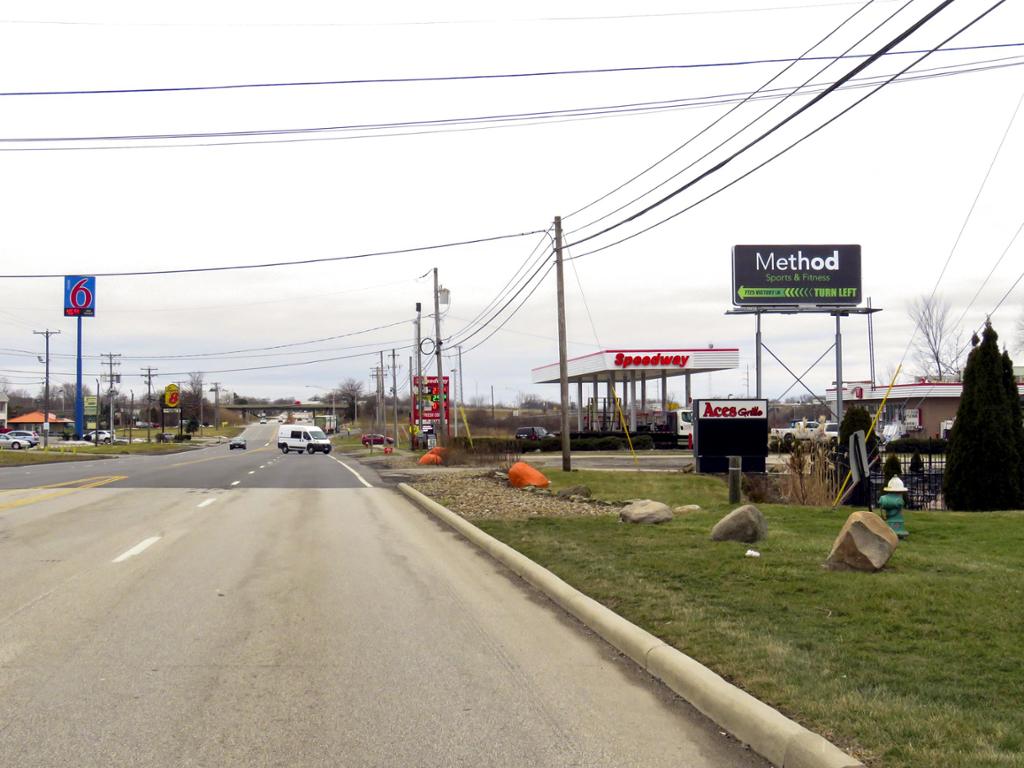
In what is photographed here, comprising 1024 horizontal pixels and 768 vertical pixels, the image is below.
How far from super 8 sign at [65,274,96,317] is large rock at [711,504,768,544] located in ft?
198

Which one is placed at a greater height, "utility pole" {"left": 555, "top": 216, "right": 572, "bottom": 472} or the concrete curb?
"utility pole" {"left": 555, "top": 216, "right": 572, "bottom": 472}

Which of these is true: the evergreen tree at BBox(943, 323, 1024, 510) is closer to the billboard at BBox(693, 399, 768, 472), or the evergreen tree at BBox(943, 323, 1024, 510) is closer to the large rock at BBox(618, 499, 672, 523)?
the large rock at BBox(618, 499, 672, 523)

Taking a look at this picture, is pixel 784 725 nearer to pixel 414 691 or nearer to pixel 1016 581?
pixel 414 691

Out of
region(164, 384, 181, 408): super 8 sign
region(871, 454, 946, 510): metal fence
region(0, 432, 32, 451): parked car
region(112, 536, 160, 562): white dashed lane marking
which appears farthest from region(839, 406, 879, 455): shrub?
region(164, 384, 181, 408): super 8 sign

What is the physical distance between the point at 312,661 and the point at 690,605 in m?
3.26

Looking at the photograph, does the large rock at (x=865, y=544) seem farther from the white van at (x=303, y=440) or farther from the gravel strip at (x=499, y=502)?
the white van at (x=303, y=440)

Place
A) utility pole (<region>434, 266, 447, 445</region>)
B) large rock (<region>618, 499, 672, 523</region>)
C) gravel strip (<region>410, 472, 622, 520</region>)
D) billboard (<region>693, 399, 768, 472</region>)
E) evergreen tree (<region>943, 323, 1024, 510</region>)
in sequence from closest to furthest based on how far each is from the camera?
large rock (<region>618, 499, 672, 523</region>) → evergreen tree (<region>943, 323, 1024, 510</region>) → gravel strip (<region>410, 472, 622, 520</region>) → billboard (<region>693, 399, 768, 472</region>) → utility pole (<region>434, 266, 447, 445</region>)

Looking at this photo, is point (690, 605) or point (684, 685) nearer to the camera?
point (684, 685)

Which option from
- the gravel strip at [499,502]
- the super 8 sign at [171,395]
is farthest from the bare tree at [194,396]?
the gravel strip at [499,502]

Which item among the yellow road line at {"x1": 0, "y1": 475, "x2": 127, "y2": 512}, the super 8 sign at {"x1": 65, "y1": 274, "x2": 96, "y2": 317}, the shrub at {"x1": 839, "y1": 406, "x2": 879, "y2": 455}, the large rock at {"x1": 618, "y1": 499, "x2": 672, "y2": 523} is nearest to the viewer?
the large rock at {"x1": 618, "y1": 499, "x2": 672, "y2": 523}

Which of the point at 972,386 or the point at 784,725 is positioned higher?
the point at 972,386

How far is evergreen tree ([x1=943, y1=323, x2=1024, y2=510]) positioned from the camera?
17.4m

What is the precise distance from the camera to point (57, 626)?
318 inches

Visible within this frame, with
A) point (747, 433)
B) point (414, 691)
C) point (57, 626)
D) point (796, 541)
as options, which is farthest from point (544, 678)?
point (747, 433)
